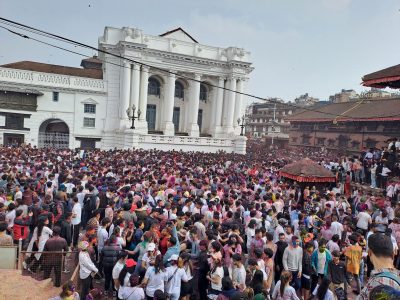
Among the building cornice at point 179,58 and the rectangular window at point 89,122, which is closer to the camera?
the building cornice at point 179,58

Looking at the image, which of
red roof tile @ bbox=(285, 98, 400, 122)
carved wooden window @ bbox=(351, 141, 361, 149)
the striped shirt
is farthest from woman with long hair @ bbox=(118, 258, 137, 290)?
carved wooden window @ bbox=(351, 141, 361, 149)

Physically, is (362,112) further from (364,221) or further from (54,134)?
(54,134)

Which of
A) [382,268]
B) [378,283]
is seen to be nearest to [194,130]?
[382,268]

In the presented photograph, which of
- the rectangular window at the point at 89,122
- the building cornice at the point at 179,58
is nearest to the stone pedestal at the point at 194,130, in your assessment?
the building cornice at the point at 179,58

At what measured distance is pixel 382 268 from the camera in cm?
280

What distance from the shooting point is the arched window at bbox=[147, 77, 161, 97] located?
44.0m

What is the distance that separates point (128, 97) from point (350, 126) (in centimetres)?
2543

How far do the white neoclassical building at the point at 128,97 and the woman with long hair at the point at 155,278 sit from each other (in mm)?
27699

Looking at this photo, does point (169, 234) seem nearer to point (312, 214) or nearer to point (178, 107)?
point (312, 214)

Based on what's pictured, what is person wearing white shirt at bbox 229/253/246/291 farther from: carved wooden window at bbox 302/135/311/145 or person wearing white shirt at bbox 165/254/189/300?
carved wooden window at bbox 302/135/311/145

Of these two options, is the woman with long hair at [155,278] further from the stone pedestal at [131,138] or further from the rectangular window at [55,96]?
the rectangular window at [55,96]

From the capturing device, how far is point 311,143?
42.2 metres

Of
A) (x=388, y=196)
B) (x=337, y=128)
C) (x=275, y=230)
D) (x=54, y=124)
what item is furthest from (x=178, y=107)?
(x=275, y=230)

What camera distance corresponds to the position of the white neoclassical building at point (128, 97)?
34.4 meters
